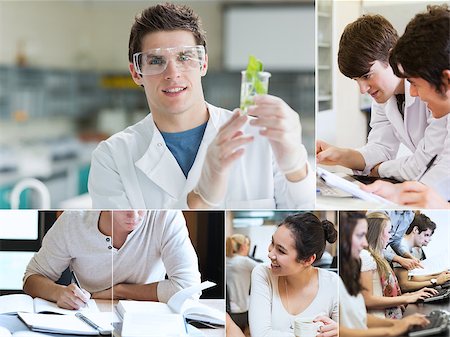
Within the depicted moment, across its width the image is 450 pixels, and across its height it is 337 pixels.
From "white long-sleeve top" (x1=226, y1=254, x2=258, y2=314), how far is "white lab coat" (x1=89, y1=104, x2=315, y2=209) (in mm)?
181

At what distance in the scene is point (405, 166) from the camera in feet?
7.47

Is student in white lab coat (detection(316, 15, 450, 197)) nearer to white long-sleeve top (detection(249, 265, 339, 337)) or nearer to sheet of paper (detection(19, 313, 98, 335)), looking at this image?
white long-sleeve top (detection(249, 265, 339, 337))

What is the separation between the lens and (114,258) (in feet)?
7.77

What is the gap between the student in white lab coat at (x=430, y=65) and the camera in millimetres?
A: 2197

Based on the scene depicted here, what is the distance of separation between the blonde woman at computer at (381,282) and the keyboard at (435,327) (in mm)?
63

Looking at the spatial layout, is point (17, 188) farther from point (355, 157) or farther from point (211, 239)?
point (355, 157)

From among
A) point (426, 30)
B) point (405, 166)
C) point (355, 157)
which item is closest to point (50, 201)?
point (355, 157)

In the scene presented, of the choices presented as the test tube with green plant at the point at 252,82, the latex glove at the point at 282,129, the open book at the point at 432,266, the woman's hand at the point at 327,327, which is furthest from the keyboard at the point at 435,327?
the test tube with green plant at the point at 252,82

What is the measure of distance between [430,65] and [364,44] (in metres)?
0.21

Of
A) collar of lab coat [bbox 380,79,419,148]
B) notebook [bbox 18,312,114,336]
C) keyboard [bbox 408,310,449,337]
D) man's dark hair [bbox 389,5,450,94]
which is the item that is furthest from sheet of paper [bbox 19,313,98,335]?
man's dark hair [bbox 389,5,450,94]

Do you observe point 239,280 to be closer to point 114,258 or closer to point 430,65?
point 114,258

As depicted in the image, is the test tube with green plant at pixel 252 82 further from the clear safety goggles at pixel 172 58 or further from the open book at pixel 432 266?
the open book at pixel 432 266

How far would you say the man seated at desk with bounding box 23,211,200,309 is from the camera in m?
2.34

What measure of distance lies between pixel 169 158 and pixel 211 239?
291 millimetres
